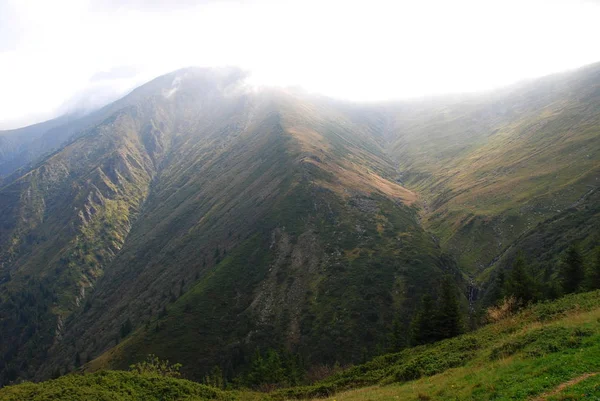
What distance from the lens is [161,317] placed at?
129125 millimetres

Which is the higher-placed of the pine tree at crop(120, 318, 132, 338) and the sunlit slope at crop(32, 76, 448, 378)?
the sunlit slope at crop(32, 76, 448, 378)

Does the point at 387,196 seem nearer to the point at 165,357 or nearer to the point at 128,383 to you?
the point at 165,357

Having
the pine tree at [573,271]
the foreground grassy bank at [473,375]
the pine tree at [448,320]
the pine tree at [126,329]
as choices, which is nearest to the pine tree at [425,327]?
the pine tree at [448,320]

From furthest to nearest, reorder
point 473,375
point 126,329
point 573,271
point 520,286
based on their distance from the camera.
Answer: point 126,329
point 573,271
point 520,286
point 473,375

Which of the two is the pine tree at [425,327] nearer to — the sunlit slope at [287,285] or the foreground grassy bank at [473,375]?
the foreground grassy bank at [473,375]

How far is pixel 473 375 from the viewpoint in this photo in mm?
26453

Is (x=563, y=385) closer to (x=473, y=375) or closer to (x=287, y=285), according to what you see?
(x=473, y=375)

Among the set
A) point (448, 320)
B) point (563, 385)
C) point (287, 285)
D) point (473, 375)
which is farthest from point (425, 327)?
point (287, 285)

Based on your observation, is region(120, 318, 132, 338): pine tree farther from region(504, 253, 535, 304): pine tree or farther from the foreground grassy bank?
region(504, 253, 535, 304): pine tree

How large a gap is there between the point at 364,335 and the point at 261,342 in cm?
3197

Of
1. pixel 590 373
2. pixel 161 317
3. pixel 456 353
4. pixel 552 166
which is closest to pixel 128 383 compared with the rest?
pixel 456 353

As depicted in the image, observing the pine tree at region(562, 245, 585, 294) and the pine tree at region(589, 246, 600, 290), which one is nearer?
the pine tree at region(589, 246, 600, 290)

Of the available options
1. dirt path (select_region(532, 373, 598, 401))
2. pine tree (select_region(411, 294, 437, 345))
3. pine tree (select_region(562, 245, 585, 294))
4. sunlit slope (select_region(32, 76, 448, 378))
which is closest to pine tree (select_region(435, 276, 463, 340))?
pine tree (select_region(411, 294, 437, 345))

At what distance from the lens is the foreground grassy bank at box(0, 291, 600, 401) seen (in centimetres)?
2134
